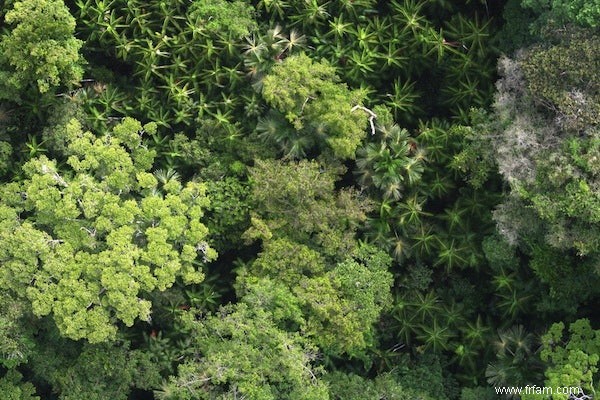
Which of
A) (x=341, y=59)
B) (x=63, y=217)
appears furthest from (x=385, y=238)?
(x=63, y=217)

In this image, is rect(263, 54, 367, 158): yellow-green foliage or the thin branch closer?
rect(263, 54, 367, 158): yellow-green foliage

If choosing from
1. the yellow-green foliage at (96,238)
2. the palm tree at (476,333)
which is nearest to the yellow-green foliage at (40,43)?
the yellow-green foliage at (96,238)

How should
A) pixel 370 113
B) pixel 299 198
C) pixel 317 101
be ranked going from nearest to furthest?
pixel 299 198, pixel 317 101, pixel 370 113

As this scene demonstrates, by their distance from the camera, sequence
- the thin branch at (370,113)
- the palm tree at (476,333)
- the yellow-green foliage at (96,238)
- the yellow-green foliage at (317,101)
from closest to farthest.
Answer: the yellow-green foliage at (96,238) → the yellow-green foliage at (317,101) → the thin branch at (370,113) → the palm tree at (476,333)

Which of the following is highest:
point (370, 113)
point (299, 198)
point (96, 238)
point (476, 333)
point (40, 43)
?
point (40, 43)

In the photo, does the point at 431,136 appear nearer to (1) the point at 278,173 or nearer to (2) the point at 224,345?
(1) the point at 278,173

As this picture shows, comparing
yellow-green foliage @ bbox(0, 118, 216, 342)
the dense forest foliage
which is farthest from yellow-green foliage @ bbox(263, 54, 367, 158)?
yellow-green foliage @ bbox(0, 118, 216, 342)

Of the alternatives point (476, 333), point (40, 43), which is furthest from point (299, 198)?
point (40, 43)

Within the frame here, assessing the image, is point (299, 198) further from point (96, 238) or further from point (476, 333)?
point (476, 333)

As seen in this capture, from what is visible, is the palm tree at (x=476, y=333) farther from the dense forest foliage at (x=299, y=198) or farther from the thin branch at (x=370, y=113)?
the thin branch at (x=370, y=113)

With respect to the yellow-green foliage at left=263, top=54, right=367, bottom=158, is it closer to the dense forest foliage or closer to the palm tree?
the dense forest foliage
